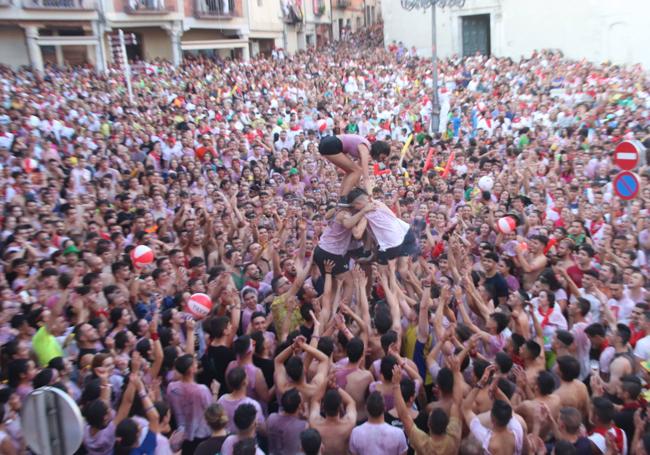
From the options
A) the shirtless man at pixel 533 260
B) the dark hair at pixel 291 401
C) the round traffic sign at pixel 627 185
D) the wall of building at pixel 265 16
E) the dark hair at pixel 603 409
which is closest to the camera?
the dark hair at pixel 603 409

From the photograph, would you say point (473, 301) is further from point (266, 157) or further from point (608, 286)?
point (266, 157)

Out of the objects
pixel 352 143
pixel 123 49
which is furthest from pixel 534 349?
pixel 123 49

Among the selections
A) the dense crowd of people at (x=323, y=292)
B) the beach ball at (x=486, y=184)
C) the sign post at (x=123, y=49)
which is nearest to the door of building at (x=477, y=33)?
the dense crowd of people at (x=323, y=292)

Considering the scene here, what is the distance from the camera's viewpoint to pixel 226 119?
16.8 meters

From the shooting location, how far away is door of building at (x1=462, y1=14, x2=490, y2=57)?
32.0 metres

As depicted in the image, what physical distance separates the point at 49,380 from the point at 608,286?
496cm

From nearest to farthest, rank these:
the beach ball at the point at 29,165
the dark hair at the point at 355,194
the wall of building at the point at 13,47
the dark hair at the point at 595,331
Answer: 1. the dark hair at the point at 595,331
2. the dark hair at the point at 355,194
3. the beach ball at the point at 29,165
4. the wall of building at the point at 13,47

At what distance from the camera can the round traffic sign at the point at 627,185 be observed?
284 inches

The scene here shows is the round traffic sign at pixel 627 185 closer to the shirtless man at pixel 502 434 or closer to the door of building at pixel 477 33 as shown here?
the shirtless man at pixel 502 434

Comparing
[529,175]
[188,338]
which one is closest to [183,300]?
[188,338]

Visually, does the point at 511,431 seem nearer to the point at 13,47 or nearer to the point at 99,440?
the point at 99,440

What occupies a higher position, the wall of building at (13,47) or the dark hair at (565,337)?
the wall of building at (13,47)

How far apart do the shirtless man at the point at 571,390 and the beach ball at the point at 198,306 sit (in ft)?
9.91

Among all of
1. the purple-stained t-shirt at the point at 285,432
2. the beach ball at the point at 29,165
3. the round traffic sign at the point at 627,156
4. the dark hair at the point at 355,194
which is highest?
the beach ball at the point at 29,165
